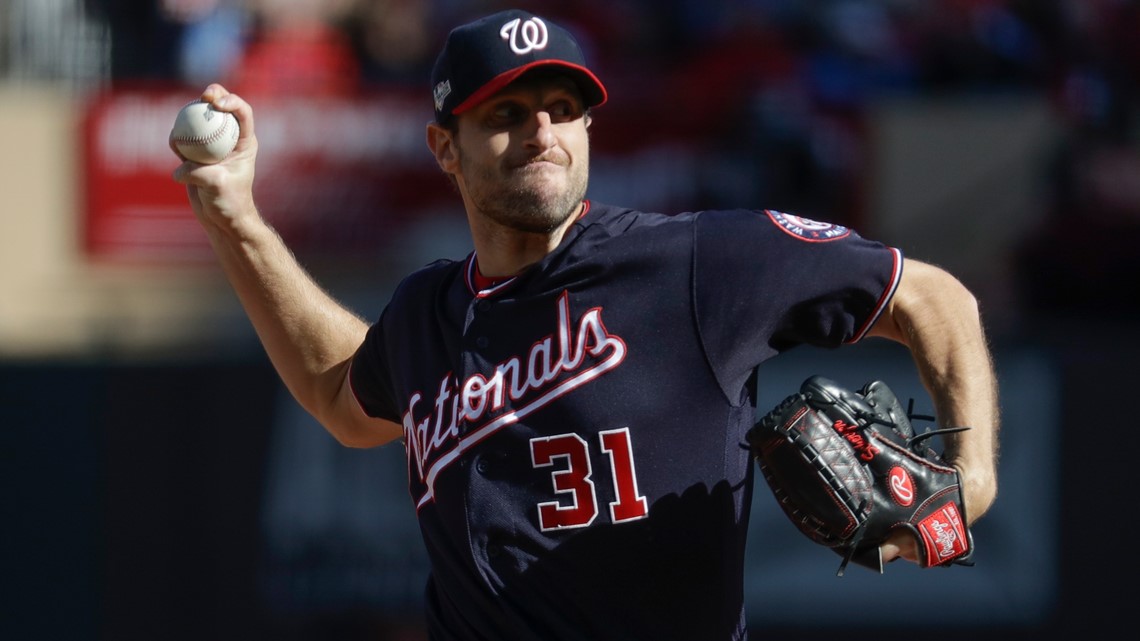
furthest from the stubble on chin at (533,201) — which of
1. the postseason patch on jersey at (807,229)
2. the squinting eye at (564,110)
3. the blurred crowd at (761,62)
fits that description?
the blurred crowd at (761,62)

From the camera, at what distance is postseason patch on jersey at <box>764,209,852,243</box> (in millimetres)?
2645

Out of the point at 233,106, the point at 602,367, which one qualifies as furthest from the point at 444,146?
the point at 602,367

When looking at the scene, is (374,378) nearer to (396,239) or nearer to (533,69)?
(533,69)

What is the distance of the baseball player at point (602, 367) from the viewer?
103 inches

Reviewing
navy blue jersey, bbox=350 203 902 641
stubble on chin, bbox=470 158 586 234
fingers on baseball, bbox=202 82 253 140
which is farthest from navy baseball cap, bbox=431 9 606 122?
fingers on baseball, bbox=202 82 253 140

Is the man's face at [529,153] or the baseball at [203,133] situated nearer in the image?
the man's face at [529,153]

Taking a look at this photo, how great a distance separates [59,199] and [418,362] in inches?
219

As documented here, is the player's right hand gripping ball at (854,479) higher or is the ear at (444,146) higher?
the ear at (444,146)

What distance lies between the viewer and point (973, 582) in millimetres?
6125

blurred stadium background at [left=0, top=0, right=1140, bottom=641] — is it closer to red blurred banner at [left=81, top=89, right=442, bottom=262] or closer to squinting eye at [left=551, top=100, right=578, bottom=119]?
red blurred banner at [left=81, top=89, right=442, bottom=262]

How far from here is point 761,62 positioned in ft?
25.7

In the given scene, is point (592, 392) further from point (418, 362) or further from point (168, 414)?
point (168, 414)

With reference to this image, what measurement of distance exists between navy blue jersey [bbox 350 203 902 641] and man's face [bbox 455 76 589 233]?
0.35 ft

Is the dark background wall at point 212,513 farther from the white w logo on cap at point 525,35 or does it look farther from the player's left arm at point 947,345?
the white w logo on cap at point 525,35
